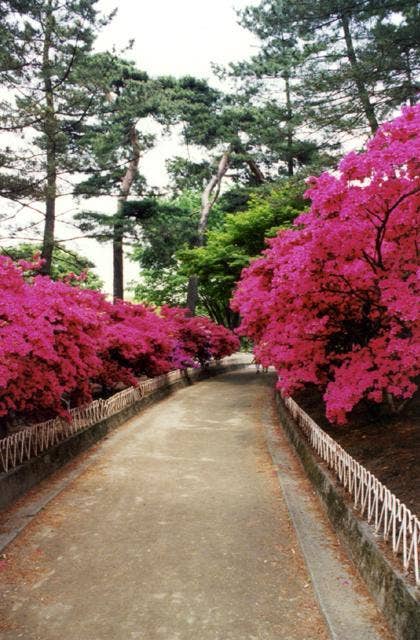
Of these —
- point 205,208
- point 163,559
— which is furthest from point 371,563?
point 205,208

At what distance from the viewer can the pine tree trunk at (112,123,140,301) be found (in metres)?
24.1

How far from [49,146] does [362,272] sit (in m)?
14.1

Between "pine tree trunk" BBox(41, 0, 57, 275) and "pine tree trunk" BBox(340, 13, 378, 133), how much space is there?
10101 millimetres

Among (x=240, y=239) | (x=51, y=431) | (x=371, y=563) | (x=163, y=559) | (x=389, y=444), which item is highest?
(x=240, y=239)

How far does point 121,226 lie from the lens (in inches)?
957

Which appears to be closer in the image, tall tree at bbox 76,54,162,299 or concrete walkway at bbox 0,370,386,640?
concrete walkway at bbox 0,370,386,640

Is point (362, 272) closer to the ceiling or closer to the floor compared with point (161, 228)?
closer to the floor

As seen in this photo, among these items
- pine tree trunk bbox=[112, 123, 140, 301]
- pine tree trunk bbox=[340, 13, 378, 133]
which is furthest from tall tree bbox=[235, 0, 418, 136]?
pine tree trunk bbox=[112, 123, 140, 301]

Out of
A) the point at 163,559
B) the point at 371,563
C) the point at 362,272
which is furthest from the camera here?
the point at 362,272

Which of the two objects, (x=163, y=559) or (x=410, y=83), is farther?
(x=410, y=83)

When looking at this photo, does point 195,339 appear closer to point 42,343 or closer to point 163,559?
point 42,343

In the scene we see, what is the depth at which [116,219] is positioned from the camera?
23719 millimetres

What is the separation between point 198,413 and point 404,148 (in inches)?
451

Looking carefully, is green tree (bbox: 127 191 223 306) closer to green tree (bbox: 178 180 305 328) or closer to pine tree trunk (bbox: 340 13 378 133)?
green tree (bbox: 178 180 305 328)
